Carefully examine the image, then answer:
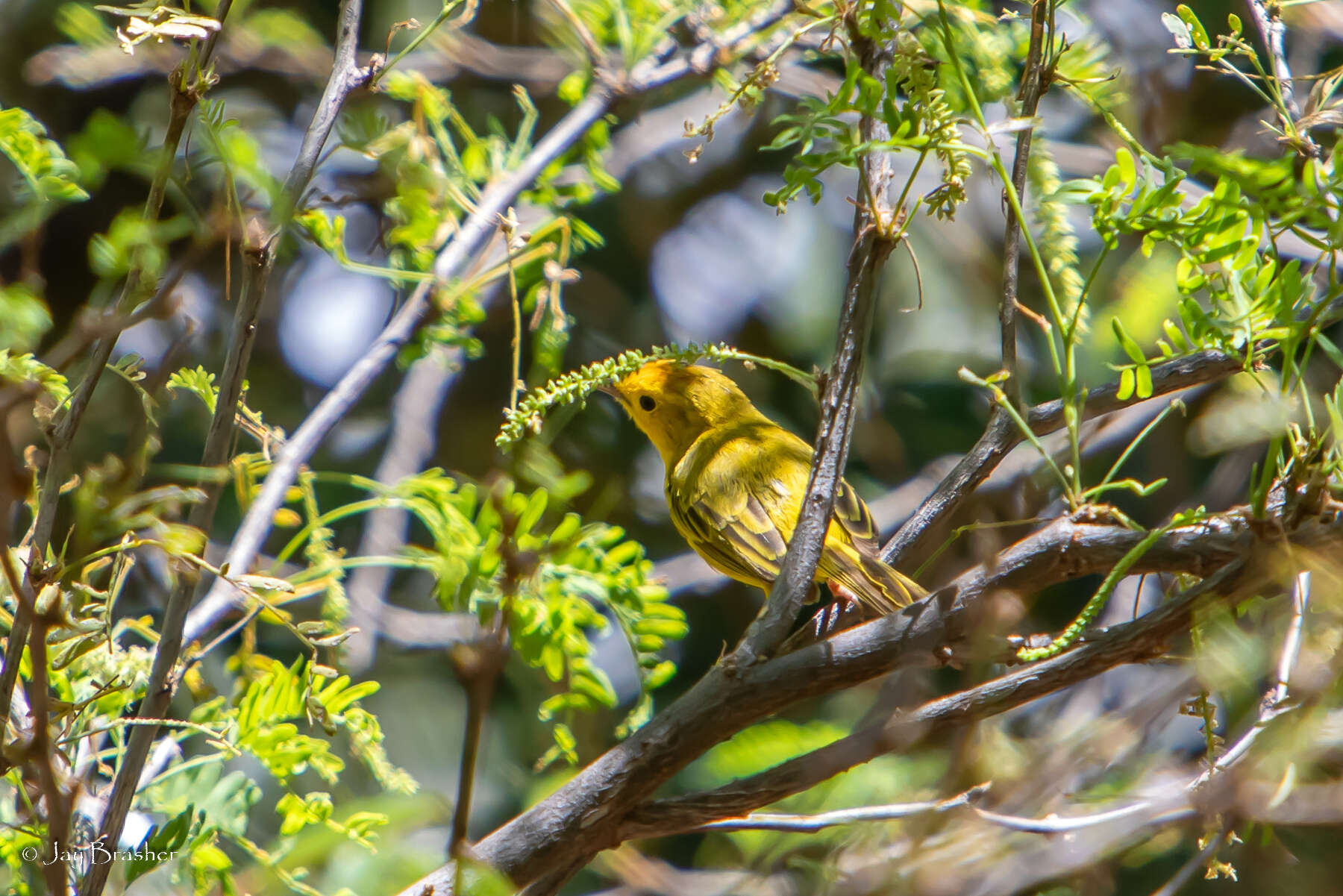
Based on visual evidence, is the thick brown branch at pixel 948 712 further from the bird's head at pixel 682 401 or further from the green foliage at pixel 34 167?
the bird's head at pixel 682 401

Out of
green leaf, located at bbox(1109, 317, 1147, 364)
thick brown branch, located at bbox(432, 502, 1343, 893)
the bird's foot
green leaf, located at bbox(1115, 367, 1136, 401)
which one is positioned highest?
green leaf, located at bbox(1109, 317, 1147, 364)

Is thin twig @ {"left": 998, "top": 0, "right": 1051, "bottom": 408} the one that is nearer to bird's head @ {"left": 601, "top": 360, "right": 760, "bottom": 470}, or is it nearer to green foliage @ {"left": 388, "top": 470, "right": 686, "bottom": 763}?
green foliage @ {"left": 388, "top": 470, "right": 686, "bottom": 763}

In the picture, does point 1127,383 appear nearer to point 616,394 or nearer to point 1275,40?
point 1275,40

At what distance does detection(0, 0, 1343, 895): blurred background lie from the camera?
12.8 feet

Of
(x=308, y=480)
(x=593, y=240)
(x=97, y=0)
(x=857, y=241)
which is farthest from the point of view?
(x=97, y=0)

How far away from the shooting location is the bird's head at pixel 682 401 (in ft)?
13.8

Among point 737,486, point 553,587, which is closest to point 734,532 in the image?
point 737,486

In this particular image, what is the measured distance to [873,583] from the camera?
295cm

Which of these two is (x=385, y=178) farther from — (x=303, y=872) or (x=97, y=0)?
(x=97, y=0)

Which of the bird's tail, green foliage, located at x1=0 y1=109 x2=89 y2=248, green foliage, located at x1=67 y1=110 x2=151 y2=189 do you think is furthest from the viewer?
the bird's tail

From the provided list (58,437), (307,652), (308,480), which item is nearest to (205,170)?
(307,652)

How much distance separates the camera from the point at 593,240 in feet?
7.70

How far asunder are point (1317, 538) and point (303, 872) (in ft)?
4.92

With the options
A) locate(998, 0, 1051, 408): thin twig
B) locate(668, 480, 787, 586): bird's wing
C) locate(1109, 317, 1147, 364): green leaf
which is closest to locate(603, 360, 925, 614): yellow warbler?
locate(668, 480, 787, 586): bird's wing
